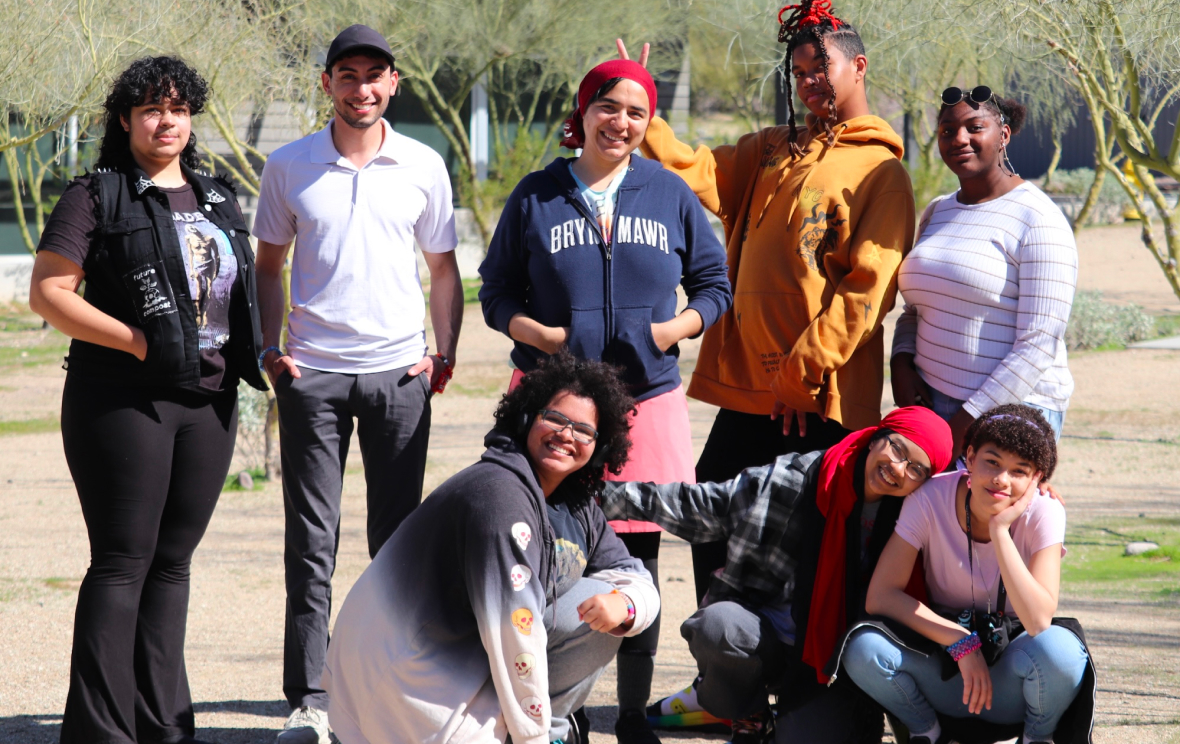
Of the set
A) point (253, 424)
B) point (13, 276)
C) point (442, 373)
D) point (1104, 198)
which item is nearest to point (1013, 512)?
point (442, 373)

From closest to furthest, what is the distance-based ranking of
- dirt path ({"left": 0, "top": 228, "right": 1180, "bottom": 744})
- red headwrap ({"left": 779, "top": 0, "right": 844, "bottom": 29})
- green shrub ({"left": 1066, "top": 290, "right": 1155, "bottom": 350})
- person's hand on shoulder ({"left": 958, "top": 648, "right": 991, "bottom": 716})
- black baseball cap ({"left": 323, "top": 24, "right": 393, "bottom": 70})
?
person's hand on shoulder ({"left": 958, "top": 648, "right": 991, "bottom": 716}), black baseball cap ({"left": 323, "top": 24, "right": 393, "bottom": 70}), red headwrap ({"left": 779, "top": 0, "right": 844, "bottom": 29}), dirt path ({"left": 0, "top": 228, "right": 1180, "bottom": 744}), green shrub ({"left": 1066, "top": 290, "right": 1155, "bottom": 350})

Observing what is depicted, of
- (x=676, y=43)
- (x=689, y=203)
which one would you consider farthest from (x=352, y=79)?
(x=676, y=43)

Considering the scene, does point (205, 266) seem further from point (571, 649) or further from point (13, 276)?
point (13, 276)

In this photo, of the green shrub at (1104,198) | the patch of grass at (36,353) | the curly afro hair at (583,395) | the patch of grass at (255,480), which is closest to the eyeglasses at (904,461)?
the curly afro hair at (583,395)

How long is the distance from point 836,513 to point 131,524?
6.04 ft

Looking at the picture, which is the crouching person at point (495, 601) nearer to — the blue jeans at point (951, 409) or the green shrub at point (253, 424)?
the blue jeans at point (951, 409)

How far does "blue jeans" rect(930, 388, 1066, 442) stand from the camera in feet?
11.1

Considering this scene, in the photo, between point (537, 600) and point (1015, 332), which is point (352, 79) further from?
point (1015, 332)

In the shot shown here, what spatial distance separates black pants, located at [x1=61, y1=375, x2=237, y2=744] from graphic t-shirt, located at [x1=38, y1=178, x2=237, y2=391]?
0.35 ft

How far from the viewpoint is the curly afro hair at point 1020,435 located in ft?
9.73

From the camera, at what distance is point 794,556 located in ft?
10.9

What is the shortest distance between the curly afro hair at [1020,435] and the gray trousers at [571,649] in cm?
102

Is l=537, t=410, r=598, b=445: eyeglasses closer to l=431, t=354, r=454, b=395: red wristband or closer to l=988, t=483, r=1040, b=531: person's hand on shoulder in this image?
l=431, t=354, r=454, b=395: red wristband

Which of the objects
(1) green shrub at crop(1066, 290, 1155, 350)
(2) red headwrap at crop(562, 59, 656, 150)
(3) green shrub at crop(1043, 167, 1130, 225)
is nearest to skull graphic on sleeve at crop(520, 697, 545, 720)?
(2) red headwrap at crop(562, 59, 656, 150)
